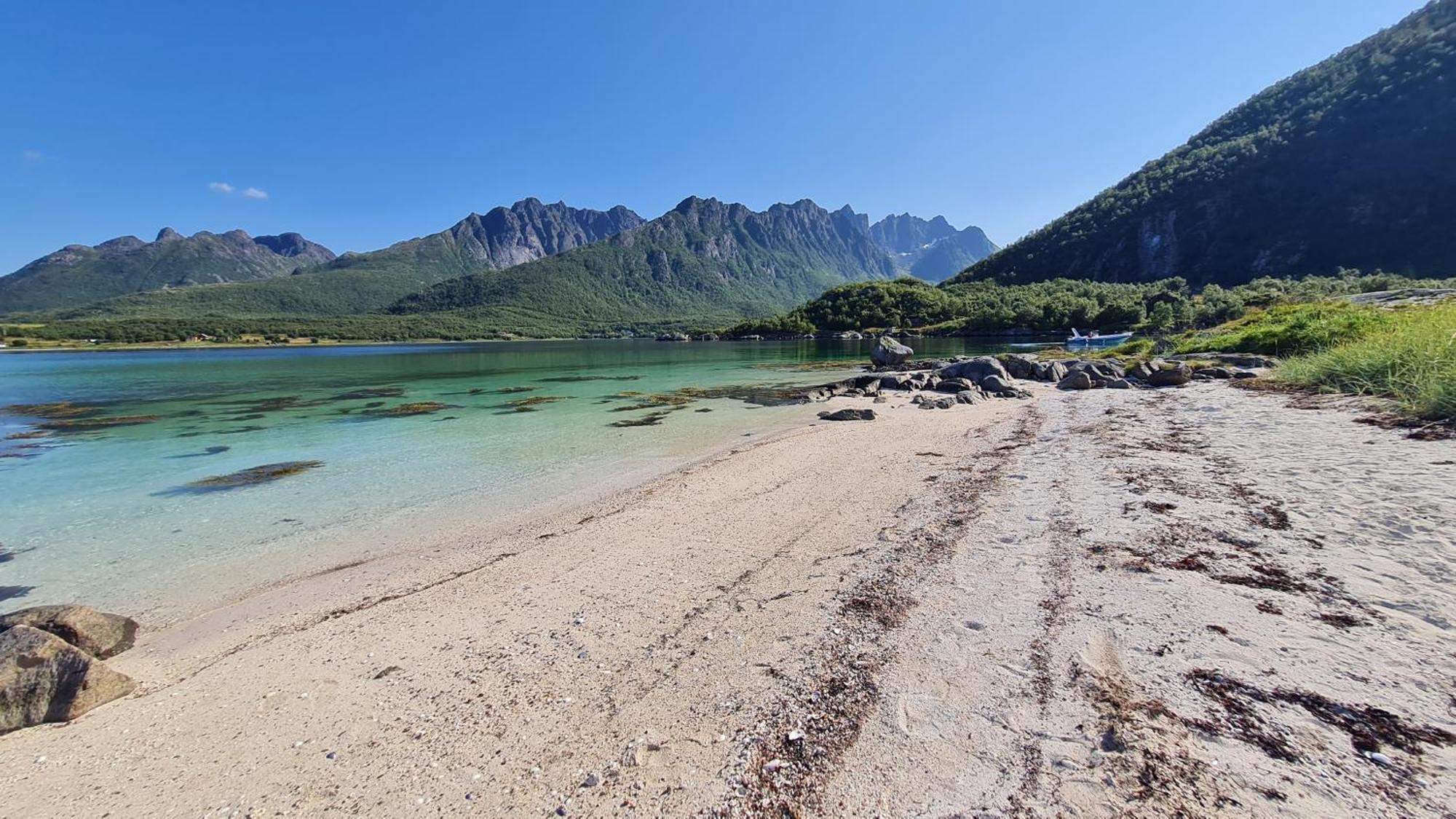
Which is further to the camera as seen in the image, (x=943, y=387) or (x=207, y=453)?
(x=943, y=387)

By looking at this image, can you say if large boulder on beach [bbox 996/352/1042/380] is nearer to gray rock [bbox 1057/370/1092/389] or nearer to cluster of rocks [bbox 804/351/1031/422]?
cluster of rocks [bbox 804/351/1031/422]

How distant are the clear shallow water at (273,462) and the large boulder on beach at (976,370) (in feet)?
34.5

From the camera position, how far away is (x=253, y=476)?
15.5m

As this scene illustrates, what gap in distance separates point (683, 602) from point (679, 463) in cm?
952

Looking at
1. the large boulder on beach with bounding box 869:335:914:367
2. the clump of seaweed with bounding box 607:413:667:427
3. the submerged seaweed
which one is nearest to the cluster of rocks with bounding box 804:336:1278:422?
the clump of seaweed with bounding box 607:413:667:427

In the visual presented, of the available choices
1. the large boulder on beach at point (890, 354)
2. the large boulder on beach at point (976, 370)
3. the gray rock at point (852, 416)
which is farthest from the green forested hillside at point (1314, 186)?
the gray rock at point (852, 416)

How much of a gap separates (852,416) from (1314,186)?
136628 millimetres

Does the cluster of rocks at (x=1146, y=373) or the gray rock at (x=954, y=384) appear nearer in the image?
the cluster of rocks at (x=1146, y=373)

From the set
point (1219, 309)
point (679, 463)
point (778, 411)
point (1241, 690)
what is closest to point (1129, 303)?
point (1219, 309)

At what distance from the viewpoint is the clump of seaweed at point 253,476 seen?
1448cm

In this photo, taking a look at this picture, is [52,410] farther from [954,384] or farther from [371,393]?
[954,384]

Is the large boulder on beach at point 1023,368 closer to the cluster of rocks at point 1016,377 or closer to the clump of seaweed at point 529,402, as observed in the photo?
the cluster of rocks at point 1016,377

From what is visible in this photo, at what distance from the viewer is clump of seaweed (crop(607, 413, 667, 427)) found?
23.6 metres

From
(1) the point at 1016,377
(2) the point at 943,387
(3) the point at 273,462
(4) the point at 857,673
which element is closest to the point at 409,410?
(3) the point at 273,462
